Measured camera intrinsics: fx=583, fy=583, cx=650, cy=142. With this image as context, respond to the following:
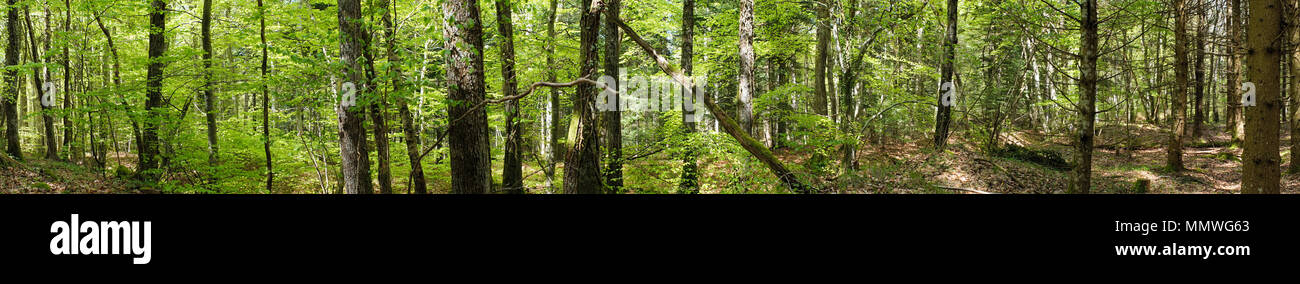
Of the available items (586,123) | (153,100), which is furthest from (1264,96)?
(153,100)

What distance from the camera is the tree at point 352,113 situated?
786 cm

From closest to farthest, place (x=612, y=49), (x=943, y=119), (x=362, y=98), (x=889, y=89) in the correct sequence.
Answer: (x=362, y=98) < (x=612, y=49) < (x=943, y=119) < (x=889, y=89)

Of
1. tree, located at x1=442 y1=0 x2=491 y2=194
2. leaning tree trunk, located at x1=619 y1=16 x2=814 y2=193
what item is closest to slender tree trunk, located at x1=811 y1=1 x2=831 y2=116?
leaning tree trunk, located at x1=619 y1=16 x2=814 y2=193

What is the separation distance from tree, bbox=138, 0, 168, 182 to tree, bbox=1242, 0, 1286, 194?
52.5 ft

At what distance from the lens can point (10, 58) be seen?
12.6 meters

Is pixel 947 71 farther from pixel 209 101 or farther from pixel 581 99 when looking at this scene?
pixel 209 101

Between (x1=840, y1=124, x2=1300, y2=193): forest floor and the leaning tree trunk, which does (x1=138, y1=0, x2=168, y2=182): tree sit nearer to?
the leaning tree trunk

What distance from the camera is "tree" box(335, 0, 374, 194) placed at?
786 centimetres

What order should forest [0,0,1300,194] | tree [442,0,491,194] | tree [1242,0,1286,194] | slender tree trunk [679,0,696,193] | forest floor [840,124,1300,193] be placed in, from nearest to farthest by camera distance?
tree [1242,0,1286,194]
tree [442,0,491,194]
forest [0,0,1300,194]
slender tree trunk [679,0,696,193]
forest floor [840,124,1300,193]

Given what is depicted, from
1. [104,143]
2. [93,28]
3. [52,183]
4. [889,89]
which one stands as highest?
[93,28]

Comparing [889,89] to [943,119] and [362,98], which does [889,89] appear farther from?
[362,98]
